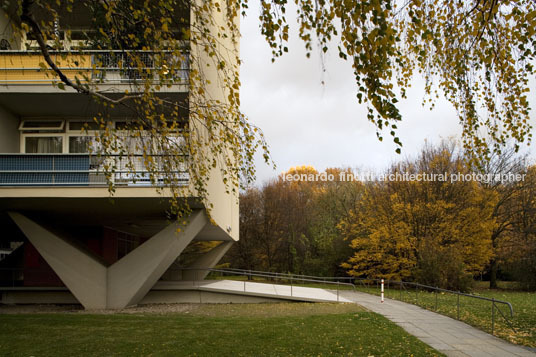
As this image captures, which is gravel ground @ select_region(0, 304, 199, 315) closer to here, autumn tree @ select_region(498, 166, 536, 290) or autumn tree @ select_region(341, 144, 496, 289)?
autumn tree @ select_region(341, 144, 496, 289)

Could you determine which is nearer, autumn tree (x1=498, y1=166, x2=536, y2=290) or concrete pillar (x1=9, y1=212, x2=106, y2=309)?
concrete pillar (x1=9, y1=212, x2=106, y2=309)

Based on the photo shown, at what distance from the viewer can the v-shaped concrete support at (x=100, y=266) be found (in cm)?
1478

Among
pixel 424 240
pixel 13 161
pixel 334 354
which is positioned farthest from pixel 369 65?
pixel 424 240

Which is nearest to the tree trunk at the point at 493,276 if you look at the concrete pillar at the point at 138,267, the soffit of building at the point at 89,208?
the soffit of building at the point at 89,208

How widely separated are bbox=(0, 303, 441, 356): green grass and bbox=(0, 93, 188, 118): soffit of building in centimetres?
604

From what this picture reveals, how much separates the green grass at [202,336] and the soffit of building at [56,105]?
238 inches

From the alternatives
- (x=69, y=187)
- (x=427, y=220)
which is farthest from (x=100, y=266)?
(x=427, y=220)

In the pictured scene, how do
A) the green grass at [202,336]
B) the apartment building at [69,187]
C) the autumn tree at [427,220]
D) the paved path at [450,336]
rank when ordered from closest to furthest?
the green grass at [202,336], the paved path at [450,336], the apartment building at [69,187], the autumn tree at [427,220]

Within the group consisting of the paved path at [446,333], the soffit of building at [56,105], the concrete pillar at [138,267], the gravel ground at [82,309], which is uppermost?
the soffit of building at [56,105]

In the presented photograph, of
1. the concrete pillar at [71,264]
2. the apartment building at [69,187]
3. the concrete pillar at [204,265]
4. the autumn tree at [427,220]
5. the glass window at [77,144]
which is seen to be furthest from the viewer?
the autumn tree at [427,220]

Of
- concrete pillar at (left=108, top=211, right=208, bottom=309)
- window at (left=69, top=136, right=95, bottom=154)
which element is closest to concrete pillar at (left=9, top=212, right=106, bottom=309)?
concrete pillar at (left=108, top=211, right=208, bottom=309)

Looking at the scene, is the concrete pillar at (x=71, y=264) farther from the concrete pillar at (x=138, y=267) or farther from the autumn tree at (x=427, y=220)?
the autumn tree at (x=427, y=220)

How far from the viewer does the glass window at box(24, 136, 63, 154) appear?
15.7m

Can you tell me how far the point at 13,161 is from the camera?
1352 cm
